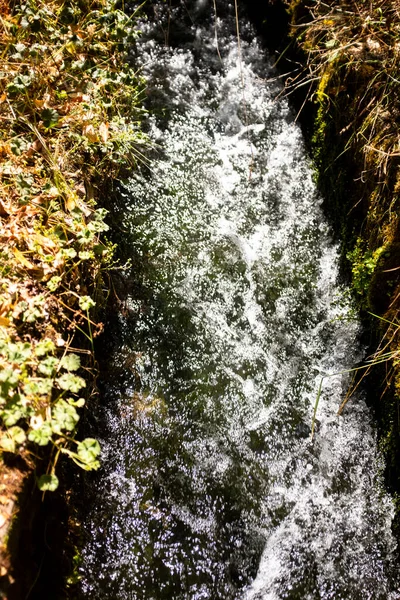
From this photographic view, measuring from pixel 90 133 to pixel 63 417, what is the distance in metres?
2.05

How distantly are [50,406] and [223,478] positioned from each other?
140 cm

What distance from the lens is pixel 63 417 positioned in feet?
6.67

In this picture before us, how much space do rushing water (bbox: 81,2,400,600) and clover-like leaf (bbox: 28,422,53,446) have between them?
1036 millimetres

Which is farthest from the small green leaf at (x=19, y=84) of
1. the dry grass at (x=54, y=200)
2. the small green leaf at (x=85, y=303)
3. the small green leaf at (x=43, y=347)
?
the small green leaf at (x=43, y=347)

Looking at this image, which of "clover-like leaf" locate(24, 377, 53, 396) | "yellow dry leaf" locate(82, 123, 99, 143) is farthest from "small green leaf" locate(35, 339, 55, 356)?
"yellow dry leaf" locate(82, 123, 99, 143)

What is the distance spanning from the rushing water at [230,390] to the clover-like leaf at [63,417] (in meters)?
0.97

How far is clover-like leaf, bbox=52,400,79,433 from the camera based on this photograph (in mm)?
2008

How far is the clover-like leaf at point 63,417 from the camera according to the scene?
2.01 m

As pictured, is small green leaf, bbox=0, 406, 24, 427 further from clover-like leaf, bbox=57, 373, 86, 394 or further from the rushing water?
the rushing water

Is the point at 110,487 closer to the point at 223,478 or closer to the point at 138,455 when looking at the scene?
the point at 138,455

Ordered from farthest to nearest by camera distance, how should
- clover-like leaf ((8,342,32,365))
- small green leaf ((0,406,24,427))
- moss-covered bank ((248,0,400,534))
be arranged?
moss-covered bank ((248,0,400,534))
clover-like leaf ((8,342,32,365))
small green leaf ((0,406,24,427))

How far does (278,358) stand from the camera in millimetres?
3410

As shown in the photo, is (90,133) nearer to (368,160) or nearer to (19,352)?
(19,352)

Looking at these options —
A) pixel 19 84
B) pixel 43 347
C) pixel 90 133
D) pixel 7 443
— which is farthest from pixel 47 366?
pixel 19 84
